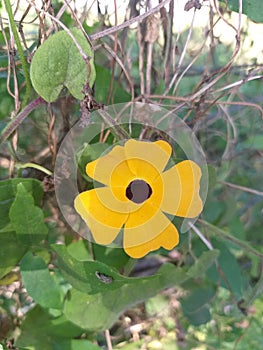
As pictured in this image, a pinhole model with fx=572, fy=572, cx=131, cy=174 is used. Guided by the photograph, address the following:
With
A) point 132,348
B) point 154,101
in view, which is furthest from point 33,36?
point 132,348

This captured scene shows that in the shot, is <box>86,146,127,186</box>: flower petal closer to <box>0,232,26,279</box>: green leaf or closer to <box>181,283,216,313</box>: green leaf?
<box>0,232,26,279</box>: green leaf

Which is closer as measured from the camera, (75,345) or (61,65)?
(61,65)

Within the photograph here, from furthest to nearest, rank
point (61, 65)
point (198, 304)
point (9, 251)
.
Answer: point (198, 304) → point (9, 251) → point (61, 65)

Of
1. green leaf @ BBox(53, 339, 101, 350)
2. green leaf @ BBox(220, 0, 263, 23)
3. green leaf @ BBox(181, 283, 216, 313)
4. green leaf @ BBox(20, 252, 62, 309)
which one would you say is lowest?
green leaf @ BBox(181, 283, 216, 313)

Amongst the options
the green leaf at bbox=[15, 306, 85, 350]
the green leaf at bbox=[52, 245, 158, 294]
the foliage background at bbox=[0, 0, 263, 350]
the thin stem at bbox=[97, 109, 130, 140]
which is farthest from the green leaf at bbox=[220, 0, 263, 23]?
the green leaf at bbox=[15, 306, 85, 350]

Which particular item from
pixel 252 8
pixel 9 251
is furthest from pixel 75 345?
pixel 252 8

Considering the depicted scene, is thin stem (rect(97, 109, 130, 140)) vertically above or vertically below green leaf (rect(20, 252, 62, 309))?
above

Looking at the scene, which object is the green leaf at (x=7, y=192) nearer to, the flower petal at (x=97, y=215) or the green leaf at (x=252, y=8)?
the flower petal at (x=97, y=215)

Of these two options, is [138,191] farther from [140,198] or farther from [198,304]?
[198,304]
